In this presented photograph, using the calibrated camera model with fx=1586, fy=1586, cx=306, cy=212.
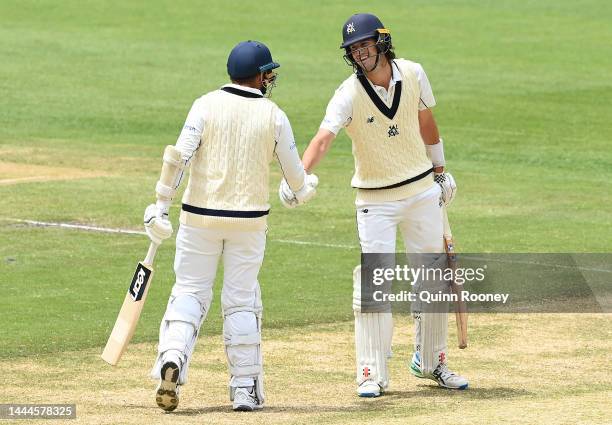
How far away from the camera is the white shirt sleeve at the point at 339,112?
32.9ft

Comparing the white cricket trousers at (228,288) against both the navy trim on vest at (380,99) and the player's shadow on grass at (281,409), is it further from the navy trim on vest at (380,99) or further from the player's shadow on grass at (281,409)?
the navy trim on vest at (380,99)

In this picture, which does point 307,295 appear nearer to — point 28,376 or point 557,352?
point 557,352

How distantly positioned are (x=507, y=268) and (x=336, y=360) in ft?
12.6

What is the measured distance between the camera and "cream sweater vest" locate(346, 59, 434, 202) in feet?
33.0

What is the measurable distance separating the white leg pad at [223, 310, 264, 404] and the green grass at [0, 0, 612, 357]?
2.13 m

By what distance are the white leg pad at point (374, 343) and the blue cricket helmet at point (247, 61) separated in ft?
5.66

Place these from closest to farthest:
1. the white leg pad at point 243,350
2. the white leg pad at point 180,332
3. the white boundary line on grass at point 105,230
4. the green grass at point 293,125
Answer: the white leg pad at point 180,332 < the white leg pad at point 243,350 < the green grass at point 293,125 < the white boundary line on grass at point 105,230

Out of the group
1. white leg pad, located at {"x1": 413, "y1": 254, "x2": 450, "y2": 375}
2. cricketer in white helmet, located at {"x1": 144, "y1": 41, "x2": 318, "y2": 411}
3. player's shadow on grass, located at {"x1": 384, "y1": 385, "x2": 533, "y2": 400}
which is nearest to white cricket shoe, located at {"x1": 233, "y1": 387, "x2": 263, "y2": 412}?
cricketer in white helmet, located at {"x1": 144, "y1": 41, "x2": 318, "y2": 411}

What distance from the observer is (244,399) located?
932 centimetres

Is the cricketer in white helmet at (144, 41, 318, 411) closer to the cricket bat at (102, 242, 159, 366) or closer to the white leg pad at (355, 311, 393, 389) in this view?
the cricket bat at (102, 242, 159, 366)

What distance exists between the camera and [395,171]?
10094 millimetres

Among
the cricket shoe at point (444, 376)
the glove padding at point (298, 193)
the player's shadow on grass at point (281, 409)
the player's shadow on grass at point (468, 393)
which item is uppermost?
the glove padding at point (298, 193)

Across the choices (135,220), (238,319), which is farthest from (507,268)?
(238,319)

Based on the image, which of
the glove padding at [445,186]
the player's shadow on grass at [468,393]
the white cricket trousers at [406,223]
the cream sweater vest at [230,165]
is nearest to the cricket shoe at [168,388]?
the cream sweater vest at [230,165]
